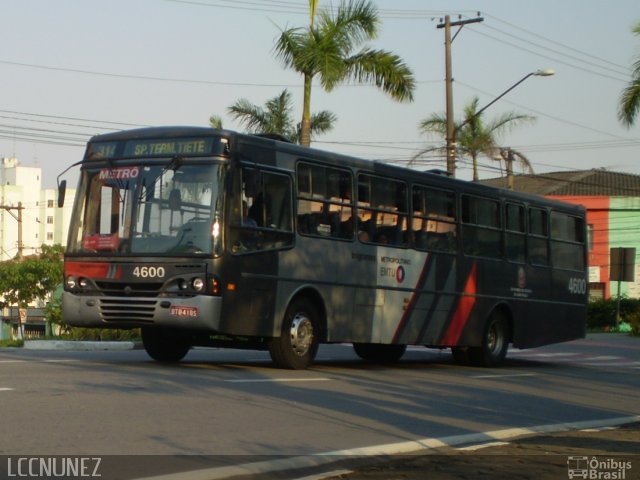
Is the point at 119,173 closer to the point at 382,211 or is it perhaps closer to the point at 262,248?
the point at 262,248

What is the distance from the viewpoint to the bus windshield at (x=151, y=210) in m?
14.8

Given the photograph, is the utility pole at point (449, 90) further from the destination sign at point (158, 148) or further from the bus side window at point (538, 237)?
the destination sign at point (158, 148)

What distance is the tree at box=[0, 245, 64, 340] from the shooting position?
5941 centimetres

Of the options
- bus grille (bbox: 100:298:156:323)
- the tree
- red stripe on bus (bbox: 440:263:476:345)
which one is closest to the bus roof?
red stripe on bus (bbox: 440:263:476:345)

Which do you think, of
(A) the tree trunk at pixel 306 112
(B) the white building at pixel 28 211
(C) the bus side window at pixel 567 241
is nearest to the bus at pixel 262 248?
(C) the bus side window at pixel 567 241

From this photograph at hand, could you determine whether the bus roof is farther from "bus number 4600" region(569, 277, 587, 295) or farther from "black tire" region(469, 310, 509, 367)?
"bus number 4600" region(569, 277, 587, 295)

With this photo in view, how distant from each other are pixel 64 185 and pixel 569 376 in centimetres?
881

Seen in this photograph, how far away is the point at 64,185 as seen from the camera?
15969 mm

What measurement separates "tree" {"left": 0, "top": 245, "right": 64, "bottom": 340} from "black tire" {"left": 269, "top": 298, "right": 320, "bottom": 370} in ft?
146

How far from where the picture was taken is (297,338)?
1620cm

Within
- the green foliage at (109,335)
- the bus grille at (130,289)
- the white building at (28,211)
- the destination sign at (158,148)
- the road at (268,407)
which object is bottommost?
the road at (268,407)

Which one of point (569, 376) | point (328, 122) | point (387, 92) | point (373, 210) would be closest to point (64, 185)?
point (373, 210)

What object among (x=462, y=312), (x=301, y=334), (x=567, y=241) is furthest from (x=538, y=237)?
(x=301, y=334)

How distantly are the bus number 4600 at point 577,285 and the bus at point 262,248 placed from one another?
3.95 m
